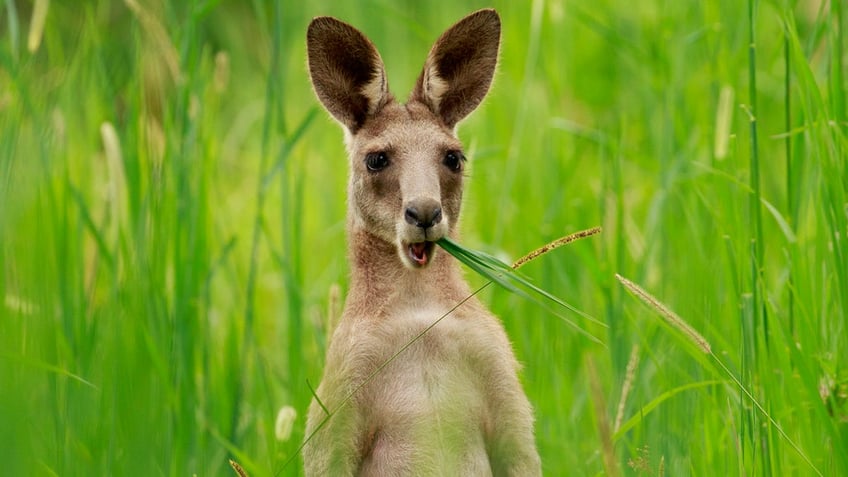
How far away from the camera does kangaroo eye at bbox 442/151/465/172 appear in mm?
4195

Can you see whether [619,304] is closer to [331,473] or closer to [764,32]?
[331,473]

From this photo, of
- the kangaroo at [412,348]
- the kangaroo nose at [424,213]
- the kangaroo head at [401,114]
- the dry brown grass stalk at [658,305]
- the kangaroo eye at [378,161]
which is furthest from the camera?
the kangaroo eye at [378,161]

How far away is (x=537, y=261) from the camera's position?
6.14 meters

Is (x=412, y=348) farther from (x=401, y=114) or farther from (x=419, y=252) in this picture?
(x=401, y=114)

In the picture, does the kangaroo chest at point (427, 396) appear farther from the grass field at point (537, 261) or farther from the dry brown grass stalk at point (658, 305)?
the dry brown grass stalk at point (658, 305)

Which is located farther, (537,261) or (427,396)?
(537,261)

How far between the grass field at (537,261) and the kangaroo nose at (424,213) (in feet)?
2.47

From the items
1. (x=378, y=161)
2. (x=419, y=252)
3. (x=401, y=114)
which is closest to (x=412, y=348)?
(x=419, y=252)

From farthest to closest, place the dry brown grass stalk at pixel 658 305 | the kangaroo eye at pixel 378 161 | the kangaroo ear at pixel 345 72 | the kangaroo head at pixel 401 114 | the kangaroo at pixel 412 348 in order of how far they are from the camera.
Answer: the kangaroo ear at pixel 345 72
the kangaroo eye at pixel 378 161
the kangaroo head at pixel 401 114
the kangaroo at pixel 412 348
the dry brown grass stalk at pixel 658 305

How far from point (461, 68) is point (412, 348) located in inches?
42.1

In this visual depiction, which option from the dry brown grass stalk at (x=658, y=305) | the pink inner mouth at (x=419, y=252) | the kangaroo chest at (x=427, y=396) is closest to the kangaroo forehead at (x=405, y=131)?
the pink inner mouth at (x=419, y=252)

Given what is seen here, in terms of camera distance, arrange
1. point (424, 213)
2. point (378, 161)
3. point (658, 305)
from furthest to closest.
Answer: point (378, 161)
point (424, 213)
point (658, 305)

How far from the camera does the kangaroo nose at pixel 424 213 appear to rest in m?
3.80

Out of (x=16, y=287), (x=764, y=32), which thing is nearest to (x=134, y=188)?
(x=16, y=287)
